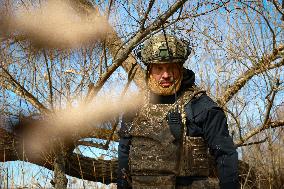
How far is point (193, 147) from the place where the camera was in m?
2.61

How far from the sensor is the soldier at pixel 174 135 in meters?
2.55

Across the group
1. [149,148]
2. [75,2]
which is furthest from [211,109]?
[75,2]

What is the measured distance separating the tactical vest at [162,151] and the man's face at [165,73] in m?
0.14

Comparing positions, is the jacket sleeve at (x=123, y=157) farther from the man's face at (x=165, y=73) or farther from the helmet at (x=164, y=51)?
the helmet at (x=164, y=51)

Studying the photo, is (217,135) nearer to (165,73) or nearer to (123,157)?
(165,73)

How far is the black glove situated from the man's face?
24cm

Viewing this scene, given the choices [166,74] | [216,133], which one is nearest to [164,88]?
[166,74]

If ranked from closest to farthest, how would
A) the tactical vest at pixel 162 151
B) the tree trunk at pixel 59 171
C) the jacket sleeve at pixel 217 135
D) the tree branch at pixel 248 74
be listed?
the jacket sleeve at pixel 217 135, the tactical vest at pixel 162 151, the tree trunk at pixel 59 171, the tree branch at pixel 248 74

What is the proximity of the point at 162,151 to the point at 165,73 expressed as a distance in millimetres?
568

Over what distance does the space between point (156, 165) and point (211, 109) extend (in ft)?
1.78

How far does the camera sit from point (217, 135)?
253 cm

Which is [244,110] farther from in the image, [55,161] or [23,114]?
[23,114]

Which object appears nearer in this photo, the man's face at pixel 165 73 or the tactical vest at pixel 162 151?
the tactical vest at pixel 162 151

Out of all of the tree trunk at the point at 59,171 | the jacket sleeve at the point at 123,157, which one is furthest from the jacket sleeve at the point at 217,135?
the tree trunk at the point at 59,171
